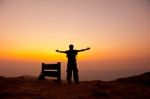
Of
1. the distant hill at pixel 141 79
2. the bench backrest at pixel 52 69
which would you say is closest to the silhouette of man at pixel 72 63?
the bench backrest at pixel 52 69

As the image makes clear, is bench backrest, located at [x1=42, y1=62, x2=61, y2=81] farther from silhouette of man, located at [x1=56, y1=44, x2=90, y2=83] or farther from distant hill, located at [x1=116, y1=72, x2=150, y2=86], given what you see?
distant hill, located at [x1=116, y1=72, x2=150, y2=86]


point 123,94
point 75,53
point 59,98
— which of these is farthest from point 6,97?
point 75,53

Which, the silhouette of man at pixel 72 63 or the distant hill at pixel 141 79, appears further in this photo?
the distant hill at pixel 141 79

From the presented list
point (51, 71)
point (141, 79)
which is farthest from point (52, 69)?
point (141, 79)

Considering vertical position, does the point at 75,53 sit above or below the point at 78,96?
above

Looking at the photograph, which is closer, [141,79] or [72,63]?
[72,63]

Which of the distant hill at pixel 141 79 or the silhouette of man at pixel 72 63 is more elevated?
the silhouette of man at pixel 72 63

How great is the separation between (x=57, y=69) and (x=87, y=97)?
21.8ft

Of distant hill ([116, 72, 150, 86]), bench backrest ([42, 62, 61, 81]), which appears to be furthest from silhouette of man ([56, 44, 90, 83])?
distant hill ([116, 72, 150, 86])

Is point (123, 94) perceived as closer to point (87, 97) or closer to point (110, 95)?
point (110, 95)

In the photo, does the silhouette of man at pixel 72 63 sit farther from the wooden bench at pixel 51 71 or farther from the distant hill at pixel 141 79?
the distant hill at pixel 141 79

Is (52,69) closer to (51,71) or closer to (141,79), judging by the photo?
(51,71)

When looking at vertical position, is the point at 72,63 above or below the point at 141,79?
above

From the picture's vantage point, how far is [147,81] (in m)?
17.1
